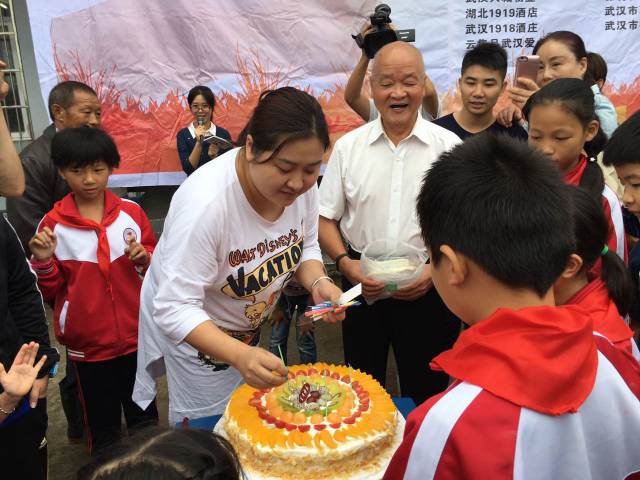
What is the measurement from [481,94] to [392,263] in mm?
1387

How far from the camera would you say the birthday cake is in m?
1.51

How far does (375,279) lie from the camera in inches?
85.0

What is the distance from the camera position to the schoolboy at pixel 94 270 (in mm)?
2309

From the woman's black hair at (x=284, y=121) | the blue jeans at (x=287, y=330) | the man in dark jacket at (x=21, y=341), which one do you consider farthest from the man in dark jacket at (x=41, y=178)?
the woman's black hair at (x=284, y=121)

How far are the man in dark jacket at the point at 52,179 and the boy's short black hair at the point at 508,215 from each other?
2.23 meters

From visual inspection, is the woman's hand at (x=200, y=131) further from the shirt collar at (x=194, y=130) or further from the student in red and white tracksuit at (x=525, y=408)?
the student in red and white tracksuit at (x=525, y=408)

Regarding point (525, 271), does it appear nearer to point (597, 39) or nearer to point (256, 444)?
point (256, 444)

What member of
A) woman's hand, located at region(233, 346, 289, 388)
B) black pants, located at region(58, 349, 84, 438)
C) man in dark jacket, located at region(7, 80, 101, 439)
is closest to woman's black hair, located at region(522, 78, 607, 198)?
woman's hand, located at region(233, 346, 289, 388)

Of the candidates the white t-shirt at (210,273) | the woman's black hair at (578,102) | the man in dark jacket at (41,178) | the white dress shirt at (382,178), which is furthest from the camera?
the man in dark jacket at (41,178)

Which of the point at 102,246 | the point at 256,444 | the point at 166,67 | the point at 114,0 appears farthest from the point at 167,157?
the point at 256,444

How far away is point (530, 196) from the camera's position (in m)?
1.03

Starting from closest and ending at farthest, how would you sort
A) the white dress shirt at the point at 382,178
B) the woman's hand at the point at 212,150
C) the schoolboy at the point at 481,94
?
1. the white dress shirt at the point at 382,178
2. the schoolboy at the point at 481,94
3. the woman's hand at the point at 212,150

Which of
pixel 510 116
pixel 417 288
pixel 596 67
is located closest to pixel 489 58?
pixel 510 116

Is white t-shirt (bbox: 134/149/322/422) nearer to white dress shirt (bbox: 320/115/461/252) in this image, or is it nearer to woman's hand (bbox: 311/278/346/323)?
woman's hand (bbox: 311/278/346/323)
